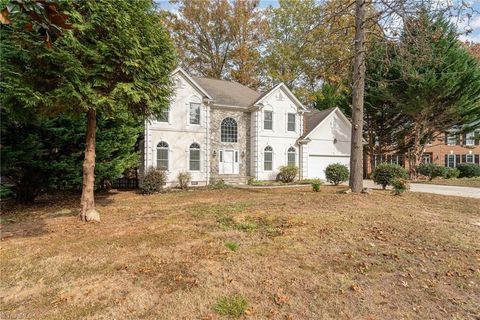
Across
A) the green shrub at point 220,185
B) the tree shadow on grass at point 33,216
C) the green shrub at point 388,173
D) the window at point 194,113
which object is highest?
the window at point 194,113

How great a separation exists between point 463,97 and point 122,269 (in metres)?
25.8

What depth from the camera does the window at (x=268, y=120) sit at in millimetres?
19984

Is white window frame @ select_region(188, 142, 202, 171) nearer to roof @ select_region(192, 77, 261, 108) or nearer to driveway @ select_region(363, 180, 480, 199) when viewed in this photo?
roof @ select_region(192, 77, 261, 108)

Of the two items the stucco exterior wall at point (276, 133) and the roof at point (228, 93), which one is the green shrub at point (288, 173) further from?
the roof at point (228, 93)

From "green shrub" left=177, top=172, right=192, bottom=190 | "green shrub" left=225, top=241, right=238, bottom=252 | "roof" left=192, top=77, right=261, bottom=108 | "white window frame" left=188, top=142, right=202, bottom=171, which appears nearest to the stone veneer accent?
"roof" left=192, top=77, right=261, bottom=108

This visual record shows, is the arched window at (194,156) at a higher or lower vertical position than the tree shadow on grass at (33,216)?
higher

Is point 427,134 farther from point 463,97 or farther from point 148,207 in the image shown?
point 148,207

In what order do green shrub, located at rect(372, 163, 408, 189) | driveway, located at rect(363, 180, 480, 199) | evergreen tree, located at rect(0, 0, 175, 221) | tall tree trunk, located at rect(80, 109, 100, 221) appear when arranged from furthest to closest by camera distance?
green shrub, located at rect(372, 163, 408, 189), driveway, located at rect(363, 180, 480, 199), tall tree trunk, located at rect(80, 109, 100, 221), evergreen tree, located at rect(0, 0, 175, 221)

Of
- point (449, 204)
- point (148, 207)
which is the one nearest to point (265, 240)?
point (148, 207)

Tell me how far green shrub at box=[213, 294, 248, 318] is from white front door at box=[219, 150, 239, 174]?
617 inches

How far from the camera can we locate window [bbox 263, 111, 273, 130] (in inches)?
787

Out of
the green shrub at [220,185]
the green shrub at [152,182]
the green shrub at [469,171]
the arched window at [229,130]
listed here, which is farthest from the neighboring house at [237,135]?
the green shrub at [469,171]

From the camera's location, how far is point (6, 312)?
11.0 ft

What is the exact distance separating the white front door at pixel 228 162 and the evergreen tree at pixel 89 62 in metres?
12.0
